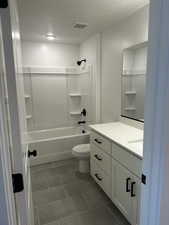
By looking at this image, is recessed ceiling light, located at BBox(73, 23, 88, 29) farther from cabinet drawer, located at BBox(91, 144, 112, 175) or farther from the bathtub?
the bathtub

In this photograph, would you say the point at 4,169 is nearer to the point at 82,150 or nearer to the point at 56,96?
the point at 82,150

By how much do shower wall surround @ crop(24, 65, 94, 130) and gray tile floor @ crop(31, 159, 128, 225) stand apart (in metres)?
1.36

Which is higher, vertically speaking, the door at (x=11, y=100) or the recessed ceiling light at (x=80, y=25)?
the recessed ceiling light at (x=80, y=25)

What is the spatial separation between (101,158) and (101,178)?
29 centimetres

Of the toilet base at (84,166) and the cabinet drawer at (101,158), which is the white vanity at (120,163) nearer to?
the cabinet drawer at (101,158)

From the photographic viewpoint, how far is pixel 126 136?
6.44 feet

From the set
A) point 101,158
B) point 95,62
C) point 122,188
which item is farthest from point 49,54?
point 122,188

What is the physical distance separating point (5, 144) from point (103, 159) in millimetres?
1705

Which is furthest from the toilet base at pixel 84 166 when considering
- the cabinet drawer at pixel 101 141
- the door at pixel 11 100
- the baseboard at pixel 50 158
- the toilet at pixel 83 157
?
the door at pixel 11 100

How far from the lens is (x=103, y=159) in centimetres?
213

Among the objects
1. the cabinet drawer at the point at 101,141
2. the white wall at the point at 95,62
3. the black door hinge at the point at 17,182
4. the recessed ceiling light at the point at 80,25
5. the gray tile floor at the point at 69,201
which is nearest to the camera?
the black door hinge at the point at 17,182

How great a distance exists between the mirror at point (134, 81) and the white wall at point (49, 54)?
1.85 meters

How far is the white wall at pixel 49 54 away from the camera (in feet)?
11.7

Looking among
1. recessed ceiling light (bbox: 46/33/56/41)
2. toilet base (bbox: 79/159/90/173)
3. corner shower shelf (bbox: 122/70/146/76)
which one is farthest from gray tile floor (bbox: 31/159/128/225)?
recessed ceiling light (bbox: 46/33/56/41)
